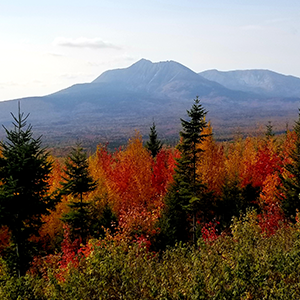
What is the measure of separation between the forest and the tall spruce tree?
12 centimetres

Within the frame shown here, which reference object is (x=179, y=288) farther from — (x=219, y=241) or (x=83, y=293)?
(x=219, y=241)

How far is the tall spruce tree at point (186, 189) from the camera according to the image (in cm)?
2808

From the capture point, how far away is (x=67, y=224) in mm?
26812

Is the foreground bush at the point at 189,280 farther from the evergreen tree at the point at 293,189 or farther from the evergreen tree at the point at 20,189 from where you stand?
the evergreen tree at the point at 293,189

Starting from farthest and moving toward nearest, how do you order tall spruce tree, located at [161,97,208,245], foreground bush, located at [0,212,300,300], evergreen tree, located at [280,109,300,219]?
evergreen tree, located at [280,109,300,219]
tall spruce tree, located at [161,97,208,245]
foreground bush, located at [0,212,300,300]

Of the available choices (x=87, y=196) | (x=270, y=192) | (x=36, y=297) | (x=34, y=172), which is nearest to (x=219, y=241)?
(x=36, y=297)

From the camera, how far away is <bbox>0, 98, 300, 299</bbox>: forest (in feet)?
37.6

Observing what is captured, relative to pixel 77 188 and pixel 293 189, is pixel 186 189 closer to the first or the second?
pixel 77 188

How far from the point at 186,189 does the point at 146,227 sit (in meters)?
6.30

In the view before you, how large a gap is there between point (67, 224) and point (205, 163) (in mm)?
15303

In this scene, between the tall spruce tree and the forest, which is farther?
the tall spruce tree

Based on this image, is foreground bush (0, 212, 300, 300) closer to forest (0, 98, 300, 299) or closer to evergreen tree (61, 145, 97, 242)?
forest (0, 98, 300, 299)

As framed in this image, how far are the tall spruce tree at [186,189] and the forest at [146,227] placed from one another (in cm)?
12

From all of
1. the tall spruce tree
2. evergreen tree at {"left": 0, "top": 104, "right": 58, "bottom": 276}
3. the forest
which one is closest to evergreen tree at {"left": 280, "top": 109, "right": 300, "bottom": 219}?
the forest
